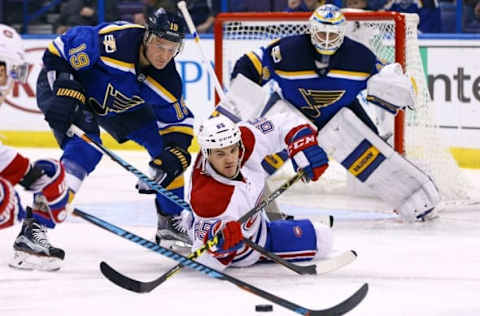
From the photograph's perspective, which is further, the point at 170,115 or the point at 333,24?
the point at 333,24

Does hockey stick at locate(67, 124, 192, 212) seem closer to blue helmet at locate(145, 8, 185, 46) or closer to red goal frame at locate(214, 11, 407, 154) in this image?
blue helmet at locate(145, 8, 185, 46)

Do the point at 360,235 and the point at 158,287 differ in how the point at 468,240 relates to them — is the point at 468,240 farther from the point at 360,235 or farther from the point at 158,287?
the point at 158,287

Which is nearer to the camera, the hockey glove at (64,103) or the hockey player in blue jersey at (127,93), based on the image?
the hockey glove at (64,103)

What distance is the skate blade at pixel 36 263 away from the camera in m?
4.00

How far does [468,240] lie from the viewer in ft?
14.9

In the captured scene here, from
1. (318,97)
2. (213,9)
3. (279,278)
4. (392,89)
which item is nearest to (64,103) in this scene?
(279,278)

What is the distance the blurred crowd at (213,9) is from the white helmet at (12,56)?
3767 millimetres

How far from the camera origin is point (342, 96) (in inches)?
199

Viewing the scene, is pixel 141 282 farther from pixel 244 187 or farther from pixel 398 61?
pixel 398 61

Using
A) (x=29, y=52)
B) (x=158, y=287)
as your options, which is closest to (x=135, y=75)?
(x=158, y=287)

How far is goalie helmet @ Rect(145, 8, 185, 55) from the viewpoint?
4051 millimetres

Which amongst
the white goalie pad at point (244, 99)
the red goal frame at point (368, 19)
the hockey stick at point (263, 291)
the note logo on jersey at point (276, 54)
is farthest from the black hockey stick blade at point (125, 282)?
the red goal frame at point (368, 19)

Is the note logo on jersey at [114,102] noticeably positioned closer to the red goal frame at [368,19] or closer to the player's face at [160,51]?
the player's face at [160,51]

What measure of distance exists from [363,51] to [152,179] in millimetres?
1337
